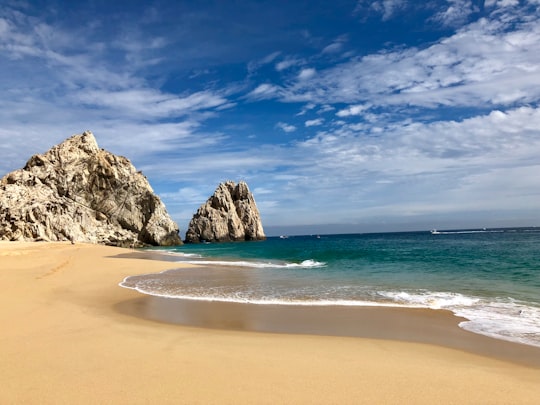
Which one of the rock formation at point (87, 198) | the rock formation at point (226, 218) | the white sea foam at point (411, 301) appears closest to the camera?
the white sea foam at point (411, 301)

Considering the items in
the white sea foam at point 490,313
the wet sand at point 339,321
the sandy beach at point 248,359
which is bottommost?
the white sea foam at point 490,313

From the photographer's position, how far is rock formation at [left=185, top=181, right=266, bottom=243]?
10088 centimetres

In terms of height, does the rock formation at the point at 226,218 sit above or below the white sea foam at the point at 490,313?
above

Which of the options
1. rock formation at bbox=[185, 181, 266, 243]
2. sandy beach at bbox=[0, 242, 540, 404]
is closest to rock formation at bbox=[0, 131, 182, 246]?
rock formation at bbox=[185, 181, 266, 243]

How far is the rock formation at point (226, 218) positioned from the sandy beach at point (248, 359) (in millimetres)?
91069

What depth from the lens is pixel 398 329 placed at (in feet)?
27.6

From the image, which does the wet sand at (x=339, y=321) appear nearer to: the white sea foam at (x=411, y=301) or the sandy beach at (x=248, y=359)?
the sandy beach at (x=248, y=359)

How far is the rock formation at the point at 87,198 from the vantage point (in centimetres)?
5890

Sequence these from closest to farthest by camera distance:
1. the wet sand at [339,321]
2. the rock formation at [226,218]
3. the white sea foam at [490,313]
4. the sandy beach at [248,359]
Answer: the sandy beach at [248,359]
the wet sand at [339,321]
the white sea foam at [490,313]
the rock formation at [226,218]

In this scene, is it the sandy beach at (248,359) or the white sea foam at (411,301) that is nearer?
the sandy beach at (248,359)

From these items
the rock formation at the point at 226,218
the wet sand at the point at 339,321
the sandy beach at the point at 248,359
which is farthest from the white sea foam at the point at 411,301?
the rock formation at the point at 226,218

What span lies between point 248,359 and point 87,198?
249 feet

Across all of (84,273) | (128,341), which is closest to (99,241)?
(84,273)

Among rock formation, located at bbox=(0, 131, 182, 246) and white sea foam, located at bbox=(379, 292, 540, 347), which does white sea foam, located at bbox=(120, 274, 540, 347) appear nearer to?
white sea foam, located at bbox=(379, 292, 540, 347)
